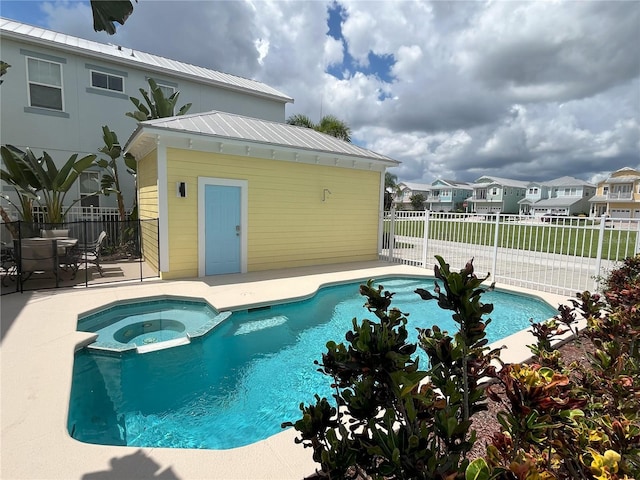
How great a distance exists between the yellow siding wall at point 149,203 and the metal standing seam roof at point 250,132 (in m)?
0.79

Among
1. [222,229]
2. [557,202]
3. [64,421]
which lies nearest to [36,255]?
[222,229]

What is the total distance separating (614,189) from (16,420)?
70.0m

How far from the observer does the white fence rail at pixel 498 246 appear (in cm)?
834

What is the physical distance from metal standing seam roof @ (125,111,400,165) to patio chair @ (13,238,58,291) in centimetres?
342

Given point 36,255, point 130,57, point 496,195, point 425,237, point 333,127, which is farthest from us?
point 496,195

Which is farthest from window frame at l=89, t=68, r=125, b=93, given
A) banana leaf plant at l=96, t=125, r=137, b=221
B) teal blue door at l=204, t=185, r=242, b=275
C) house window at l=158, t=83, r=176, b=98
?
teal blue door at l=204, t=185, r=242, b=275

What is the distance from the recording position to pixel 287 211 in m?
10.6

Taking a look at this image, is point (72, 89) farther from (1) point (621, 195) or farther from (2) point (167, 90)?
(1) point (621, 195)

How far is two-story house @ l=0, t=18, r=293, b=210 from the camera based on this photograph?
12227 millimetres

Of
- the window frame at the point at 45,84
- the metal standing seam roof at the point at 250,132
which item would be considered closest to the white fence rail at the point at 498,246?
the metal standing seam roof at the point at 250,132

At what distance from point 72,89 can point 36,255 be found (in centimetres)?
927

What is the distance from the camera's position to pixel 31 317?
5.69m

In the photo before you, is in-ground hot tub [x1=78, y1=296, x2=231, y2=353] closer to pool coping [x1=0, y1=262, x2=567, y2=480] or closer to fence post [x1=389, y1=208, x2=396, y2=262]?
pool coping [x1=0, y1=262, x2=567, y2=480]

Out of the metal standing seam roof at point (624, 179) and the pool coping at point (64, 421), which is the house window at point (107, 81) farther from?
the metal standing seam roof at point (624, 179)
